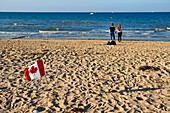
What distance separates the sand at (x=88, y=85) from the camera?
6996 millimetres

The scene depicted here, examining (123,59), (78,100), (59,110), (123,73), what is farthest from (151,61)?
(59,110)

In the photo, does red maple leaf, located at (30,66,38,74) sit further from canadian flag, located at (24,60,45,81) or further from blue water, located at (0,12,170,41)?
blue water, located at (0,12,170,41)

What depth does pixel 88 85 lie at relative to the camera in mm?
8633

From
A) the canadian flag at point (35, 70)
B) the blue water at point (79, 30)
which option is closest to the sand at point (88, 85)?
the canadian flag at point (35, 70)

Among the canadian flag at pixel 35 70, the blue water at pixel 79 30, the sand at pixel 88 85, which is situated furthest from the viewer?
the blue water at pixel 79 30

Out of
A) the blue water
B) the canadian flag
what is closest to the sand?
the canadian flag

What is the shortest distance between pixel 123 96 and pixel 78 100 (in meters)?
1.07

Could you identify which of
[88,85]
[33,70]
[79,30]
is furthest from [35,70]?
[79,30]

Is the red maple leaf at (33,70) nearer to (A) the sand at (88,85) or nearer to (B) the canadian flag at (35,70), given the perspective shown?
(B) the canadian flag at (35,70)

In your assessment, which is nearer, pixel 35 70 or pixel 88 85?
pixel 35 70

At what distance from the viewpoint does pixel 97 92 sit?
7.97 meters

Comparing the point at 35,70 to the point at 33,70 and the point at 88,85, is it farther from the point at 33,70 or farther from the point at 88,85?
the point at 88,85

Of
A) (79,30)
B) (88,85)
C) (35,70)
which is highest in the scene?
(35,70)

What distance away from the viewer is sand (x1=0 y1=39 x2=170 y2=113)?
7.00 meters
